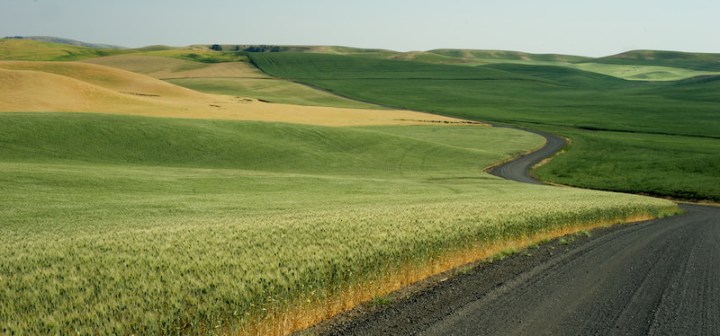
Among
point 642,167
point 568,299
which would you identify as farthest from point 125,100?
point 568,299

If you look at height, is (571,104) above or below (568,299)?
below

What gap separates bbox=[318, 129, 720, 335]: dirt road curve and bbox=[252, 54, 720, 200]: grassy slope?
112 feet

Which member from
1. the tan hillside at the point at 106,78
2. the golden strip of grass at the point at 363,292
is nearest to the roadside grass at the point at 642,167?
the golden strip of grass at the point at 363,292

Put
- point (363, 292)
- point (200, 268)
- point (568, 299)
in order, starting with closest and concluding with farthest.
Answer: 1. point (200, 268)
2. point (363, 292)
3. point (568, 299)

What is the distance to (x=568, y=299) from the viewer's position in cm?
1080

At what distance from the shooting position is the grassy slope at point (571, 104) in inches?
2013

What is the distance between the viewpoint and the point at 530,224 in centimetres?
1755

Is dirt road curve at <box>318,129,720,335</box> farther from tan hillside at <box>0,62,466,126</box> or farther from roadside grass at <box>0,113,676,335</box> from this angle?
tan hillside at <box>0,62,466,126</box>

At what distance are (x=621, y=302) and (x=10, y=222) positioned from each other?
60.6 feet

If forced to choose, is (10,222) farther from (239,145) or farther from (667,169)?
(667,169)

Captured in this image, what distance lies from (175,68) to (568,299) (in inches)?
6569

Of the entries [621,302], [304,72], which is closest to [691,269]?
[621,302]

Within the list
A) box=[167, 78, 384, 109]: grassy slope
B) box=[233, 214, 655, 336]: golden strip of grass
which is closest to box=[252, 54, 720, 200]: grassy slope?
box=[167, 78, 384, 109]: grassy slope

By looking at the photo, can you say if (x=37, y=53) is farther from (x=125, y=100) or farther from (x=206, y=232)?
(x=206, y=232)
